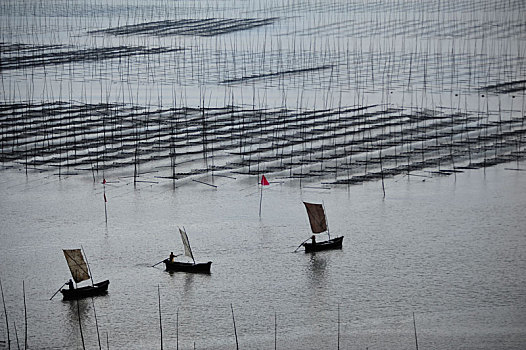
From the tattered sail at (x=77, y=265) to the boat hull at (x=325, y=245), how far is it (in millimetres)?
6207

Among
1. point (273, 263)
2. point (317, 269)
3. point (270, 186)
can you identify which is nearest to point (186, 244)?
point (273, 263)

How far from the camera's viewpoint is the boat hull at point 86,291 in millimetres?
23859

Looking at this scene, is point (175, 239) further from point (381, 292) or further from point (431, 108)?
point (431, 108)

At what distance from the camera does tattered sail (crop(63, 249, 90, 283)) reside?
Answer: 2389 centimetres

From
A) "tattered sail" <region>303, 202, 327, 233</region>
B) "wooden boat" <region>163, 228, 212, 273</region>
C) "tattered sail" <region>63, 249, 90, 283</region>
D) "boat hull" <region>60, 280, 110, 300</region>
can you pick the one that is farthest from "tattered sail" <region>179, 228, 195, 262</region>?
"tattered sail" <region>303, 202, 327, 233</region>

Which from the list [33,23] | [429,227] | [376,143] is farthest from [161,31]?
[429,227]

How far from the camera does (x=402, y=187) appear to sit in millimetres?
34125

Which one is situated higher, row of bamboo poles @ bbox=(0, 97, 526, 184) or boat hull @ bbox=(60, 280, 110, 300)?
row of bamboo poles @ bbox=(0, 97, 526, 184)

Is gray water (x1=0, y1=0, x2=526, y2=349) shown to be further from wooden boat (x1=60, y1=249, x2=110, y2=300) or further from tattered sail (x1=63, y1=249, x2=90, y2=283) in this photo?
tattered sail (x1=63, y1=249, x2=90, y2=283)

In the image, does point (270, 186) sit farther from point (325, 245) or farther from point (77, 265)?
point (77, 265)

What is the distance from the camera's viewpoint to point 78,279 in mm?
24094

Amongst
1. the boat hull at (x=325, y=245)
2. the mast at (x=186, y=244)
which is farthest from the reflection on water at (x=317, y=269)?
the mast at (x=186, y=244)

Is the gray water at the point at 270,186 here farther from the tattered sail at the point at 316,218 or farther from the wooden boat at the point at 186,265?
the tattered sail at the point at 316,218

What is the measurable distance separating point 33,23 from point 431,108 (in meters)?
33.8
